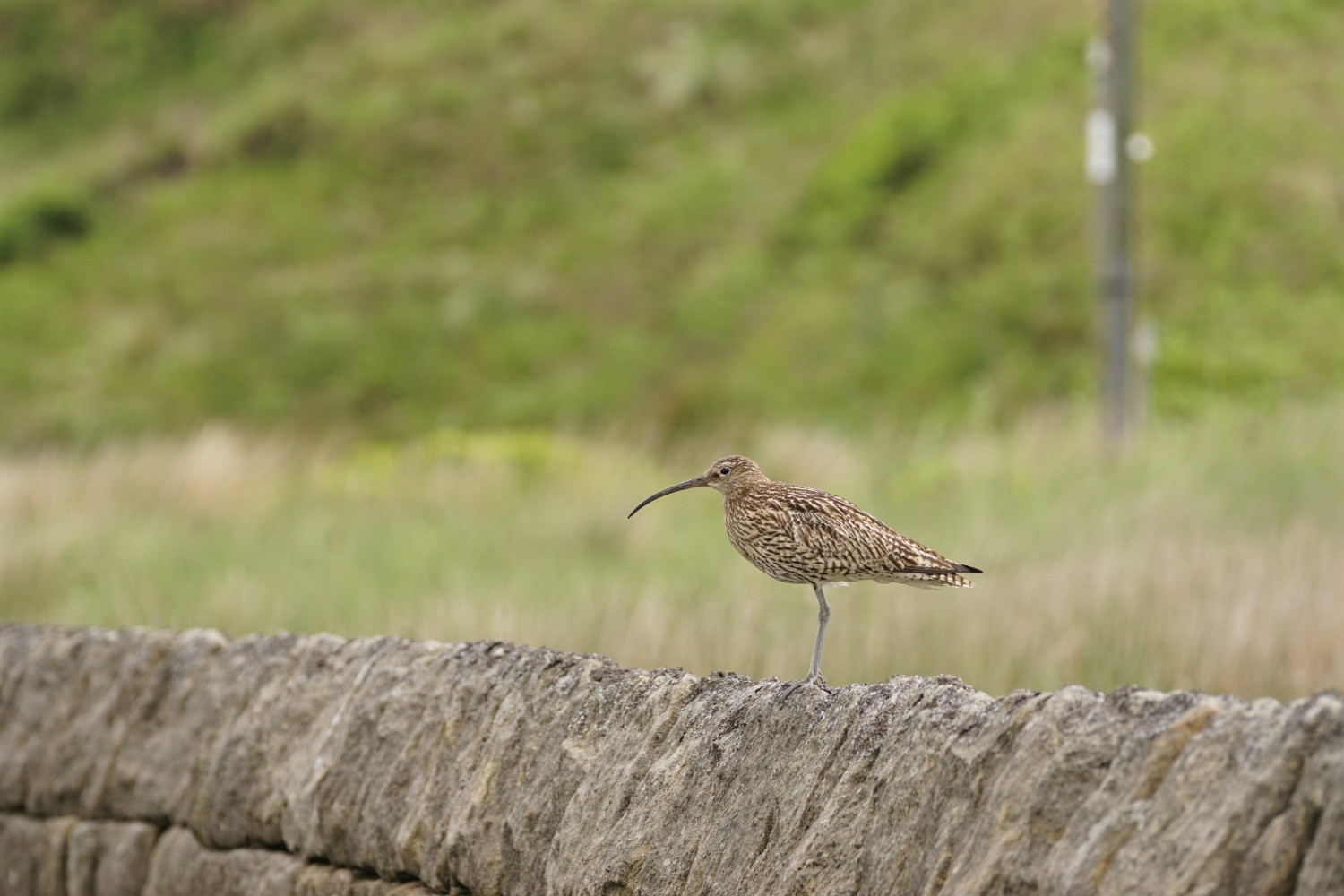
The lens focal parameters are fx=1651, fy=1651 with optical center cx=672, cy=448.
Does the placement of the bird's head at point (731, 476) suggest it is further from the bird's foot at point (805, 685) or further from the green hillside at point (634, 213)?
the green hillside at point (634, 213)

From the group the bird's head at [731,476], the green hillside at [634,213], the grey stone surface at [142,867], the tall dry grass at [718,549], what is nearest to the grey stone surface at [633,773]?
the grey stone surface at [142,867]

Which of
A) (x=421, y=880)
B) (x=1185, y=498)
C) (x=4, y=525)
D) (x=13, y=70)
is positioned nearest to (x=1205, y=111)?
(x=1185, y=498)

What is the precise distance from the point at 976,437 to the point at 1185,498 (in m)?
5.07

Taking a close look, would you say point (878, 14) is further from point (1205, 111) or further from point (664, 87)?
point (1205, 111)

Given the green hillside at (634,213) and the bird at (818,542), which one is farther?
the green hillside at (634,213)

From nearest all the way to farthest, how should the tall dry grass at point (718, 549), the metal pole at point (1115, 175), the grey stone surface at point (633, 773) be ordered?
the grey stone surface at point (633, 773) → the tall dry grass at point (718, 549) → the metal pole at point (1115, 175)

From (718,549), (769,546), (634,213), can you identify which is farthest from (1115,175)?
(634,213)

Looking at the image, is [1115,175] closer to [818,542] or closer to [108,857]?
[108,857]

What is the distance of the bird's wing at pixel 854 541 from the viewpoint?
143 inches

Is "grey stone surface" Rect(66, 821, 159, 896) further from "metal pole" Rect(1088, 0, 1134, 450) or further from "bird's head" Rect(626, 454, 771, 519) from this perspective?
"metal pole" Rect(1088, 0, 1134, 450)

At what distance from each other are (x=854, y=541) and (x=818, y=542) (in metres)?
0.08

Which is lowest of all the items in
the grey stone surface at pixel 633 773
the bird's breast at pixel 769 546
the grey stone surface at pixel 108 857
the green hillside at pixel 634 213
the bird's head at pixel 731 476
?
the green hillside at pixel 634 213

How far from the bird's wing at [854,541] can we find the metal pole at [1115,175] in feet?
37.0

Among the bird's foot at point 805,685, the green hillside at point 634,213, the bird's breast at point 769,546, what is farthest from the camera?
the green hillside at point 634,213
